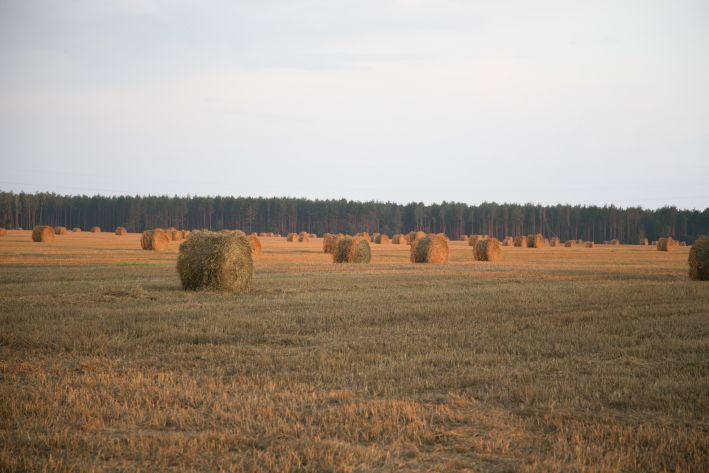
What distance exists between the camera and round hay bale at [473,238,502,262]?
38812mm

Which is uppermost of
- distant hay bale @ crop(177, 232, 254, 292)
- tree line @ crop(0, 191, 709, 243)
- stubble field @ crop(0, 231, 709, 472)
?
tree line @ crop(0, 191, 709, 243)

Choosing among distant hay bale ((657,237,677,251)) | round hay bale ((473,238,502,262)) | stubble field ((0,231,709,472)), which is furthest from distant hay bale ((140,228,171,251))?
distant hay bale ((657,237,677,251))

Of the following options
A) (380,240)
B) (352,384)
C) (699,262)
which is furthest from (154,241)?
(352,384)

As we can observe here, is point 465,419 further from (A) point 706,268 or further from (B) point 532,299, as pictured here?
(A) point 706,268

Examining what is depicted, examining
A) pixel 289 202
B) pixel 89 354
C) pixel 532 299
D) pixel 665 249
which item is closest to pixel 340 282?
pixel 532 299

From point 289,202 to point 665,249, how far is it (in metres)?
86.7

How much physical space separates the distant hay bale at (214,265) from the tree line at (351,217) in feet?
362

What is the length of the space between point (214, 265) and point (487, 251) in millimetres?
22945

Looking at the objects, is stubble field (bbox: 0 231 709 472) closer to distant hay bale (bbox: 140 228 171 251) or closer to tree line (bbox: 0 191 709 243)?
distant hay bale (bbox: 140 228 171 251)

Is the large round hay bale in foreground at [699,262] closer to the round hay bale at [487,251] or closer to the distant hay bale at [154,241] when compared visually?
the round hay bale at [487,251]

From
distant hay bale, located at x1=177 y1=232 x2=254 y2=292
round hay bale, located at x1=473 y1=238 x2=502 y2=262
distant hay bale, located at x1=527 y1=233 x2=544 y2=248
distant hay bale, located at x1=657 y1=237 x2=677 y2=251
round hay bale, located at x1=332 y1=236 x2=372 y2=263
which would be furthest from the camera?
distant hay bale, located at x1=527 y1=233 x2=544 y2=248

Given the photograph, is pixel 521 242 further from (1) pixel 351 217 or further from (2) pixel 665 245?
(1) pixel 351 217

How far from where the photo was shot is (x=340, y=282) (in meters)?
21.8

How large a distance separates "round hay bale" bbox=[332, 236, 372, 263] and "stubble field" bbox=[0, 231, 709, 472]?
18304mm
